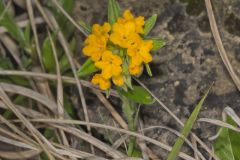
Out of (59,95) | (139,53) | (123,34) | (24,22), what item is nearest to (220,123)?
(139,53)

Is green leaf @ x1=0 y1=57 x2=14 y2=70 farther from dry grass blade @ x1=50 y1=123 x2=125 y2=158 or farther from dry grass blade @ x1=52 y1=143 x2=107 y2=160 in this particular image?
dry grass blade @ x1=52 y1=143 x2=107 y2=160

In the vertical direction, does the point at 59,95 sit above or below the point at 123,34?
below

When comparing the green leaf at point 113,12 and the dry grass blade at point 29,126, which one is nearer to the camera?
the green leaf at point 113,12

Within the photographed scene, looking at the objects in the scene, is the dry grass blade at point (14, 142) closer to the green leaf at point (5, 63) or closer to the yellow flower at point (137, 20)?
the green leaf at point (5, 63)

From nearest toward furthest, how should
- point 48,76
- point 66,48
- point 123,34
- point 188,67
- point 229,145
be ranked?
point 123,34
point 229,145
point 188,67
point 48,76
point 66,48

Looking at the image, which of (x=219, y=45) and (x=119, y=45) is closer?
(x=119, y=45)

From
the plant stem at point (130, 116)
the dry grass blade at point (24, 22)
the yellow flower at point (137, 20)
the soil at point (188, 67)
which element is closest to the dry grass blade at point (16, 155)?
the soil at point (188, 67)

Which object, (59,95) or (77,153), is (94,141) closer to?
(77,153)
